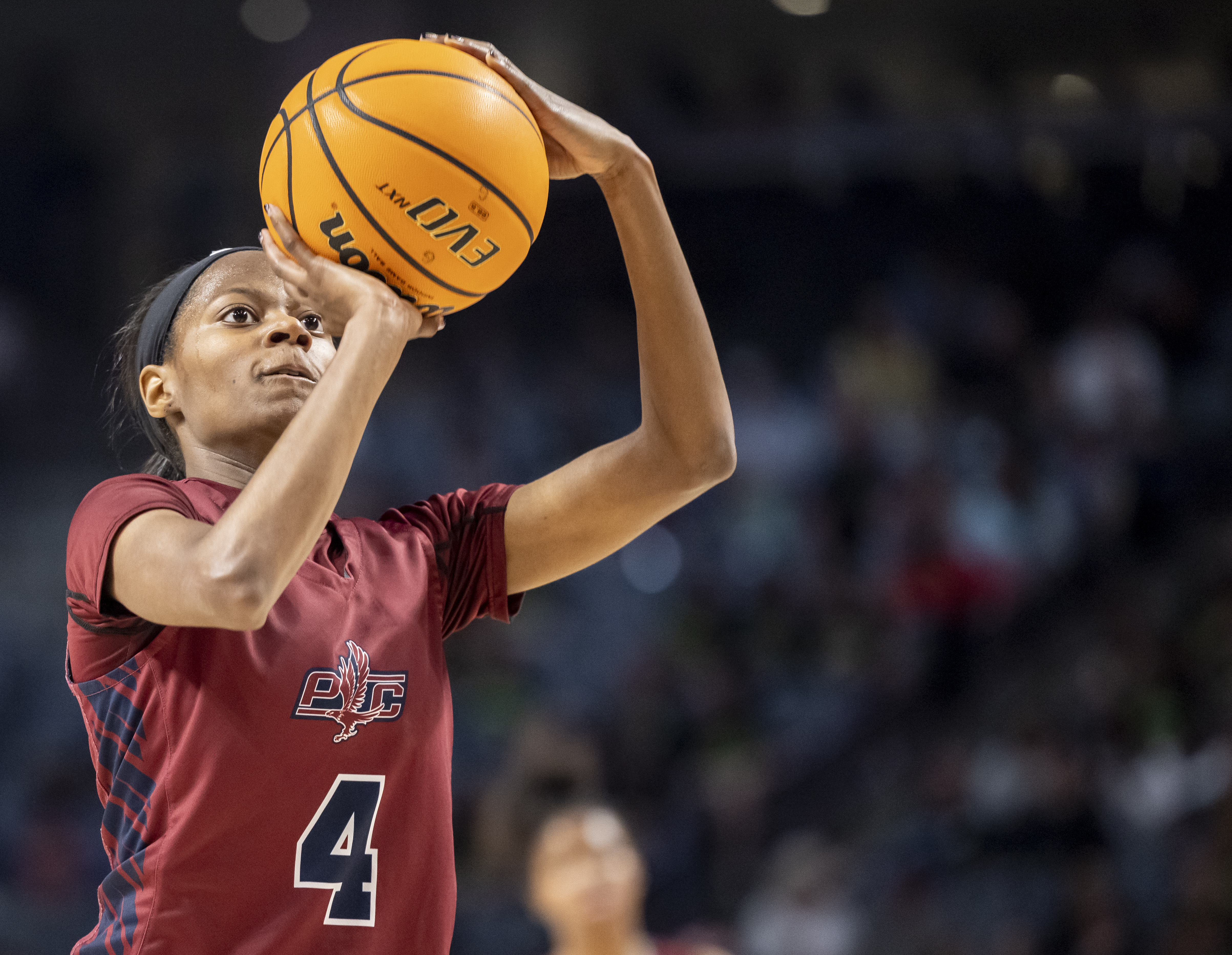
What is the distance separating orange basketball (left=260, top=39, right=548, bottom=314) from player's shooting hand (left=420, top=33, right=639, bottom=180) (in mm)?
46

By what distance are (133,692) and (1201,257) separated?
326 inches

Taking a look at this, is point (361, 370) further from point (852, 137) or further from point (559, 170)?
point (852, 137)

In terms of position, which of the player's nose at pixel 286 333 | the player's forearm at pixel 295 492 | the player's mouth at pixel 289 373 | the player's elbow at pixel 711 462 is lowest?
the player's forearm at pixel 295 492

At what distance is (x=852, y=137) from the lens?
8844mm

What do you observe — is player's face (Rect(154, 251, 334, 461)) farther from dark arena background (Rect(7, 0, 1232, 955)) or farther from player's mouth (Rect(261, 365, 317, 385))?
dark arena background (Rect(7, 0, 1232, 955))

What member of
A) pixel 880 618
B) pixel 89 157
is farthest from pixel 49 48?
pixel 880 618

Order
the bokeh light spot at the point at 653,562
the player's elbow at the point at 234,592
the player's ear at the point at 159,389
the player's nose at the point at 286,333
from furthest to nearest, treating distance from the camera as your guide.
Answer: the bokeh light spot at the point at 653,562, the player's ear at the point at 159,389, the player's nose at the point at 286,333, the player's elbow at the point at 234,592

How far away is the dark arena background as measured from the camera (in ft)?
21.3

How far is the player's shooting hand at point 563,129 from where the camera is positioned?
2250mm

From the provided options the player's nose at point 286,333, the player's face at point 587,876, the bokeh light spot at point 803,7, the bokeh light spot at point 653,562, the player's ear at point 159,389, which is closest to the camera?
the player's nose at point 286,333

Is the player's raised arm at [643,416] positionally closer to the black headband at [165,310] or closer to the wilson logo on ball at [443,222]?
the wilson logo on ball at [443,222]

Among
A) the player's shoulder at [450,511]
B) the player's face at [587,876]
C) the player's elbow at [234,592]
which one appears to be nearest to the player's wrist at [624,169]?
the player's shoulder at [450,511]

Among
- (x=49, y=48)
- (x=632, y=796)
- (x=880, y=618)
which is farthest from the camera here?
(x=49, y=48)

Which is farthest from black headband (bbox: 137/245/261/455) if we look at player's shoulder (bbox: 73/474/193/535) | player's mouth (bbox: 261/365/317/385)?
player's shoulder (bbox: 73/474/193/535)
